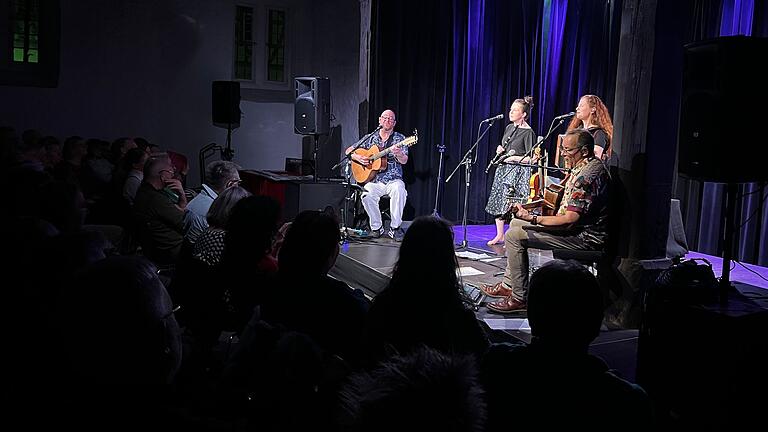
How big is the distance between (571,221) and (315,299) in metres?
2.37

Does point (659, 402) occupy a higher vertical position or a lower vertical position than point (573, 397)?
lower

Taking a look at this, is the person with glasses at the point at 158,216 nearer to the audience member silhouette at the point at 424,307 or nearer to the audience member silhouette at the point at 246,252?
the audience member silhouette at the point at 246,252

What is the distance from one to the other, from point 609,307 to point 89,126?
6.89 metres

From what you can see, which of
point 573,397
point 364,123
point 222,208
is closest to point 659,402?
point 573,397

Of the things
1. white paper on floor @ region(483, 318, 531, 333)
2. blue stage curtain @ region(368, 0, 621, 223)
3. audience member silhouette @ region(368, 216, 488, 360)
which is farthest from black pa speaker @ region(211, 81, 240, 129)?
audience member silhouette @ region(368, 216, 488, 360)

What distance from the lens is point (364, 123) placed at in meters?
8.00

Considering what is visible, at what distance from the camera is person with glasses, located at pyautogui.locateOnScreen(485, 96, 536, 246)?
6.58m

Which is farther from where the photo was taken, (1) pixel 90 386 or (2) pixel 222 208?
(2) pixel 222 208

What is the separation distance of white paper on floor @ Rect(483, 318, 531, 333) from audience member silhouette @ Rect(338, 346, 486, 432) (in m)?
3.13

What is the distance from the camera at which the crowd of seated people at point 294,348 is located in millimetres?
1206

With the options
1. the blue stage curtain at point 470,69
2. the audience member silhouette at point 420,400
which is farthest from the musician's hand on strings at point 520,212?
the blue stage curtain at point 470,69

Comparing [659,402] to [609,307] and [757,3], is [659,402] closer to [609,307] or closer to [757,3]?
[609,307]

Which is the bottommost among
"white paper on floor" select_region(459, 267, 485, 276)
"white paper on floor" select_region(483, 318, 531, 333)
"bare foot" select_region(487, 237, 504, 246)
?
"white paper on floor" select_region(483, 318, 531, 333)

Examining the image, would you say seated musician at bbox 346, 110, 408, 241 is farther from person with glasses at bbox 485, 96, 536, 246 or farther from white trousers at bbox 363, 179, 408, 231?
person with glasses at bbox 485, 96, 536, 246
